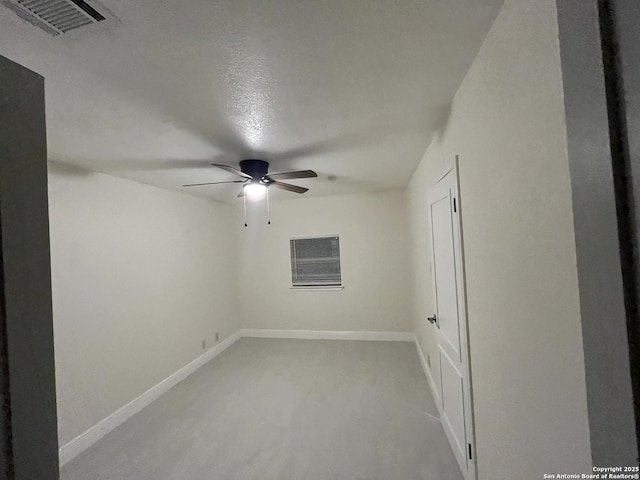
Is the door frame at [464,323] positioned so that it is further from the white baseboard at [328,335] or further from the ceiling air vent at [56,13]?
the white baseboard at [328,335]

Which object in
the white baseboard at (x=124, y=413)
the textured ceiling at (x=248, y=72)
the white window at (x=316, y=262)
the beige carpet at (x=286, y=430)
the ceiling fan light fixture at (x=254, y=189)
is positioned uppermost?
the textured ceiling at (x=248, y=72)

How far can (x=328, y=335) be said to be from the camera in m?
4.63

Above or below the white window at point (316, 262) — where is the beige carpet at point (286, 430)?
below

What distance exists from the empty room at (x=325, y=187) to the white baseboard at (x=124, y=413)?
0.06 feet

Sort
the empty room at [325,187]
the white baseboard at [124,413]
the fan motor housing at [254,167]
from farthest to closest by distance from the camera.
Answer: the fan motor housing at [254,167] → the white baseboard at [124,413] → the empty room at [325,187]

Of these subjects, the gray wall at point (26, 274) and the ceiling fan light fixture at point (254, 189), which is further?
the ceiling fan light fixture at point (254, 189)

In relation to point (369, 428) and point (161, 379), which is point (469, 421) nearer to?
point (369, 428)

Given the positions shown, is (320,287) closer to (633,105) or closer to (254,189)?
(254,189)

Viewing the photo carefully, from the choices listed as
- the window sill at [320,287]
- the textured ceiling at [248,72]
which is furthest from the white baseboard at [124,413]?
the textured ceiling at [248,72]

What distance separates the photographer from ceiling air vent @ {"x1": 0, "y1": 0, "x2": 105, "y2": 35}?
867 millimetres

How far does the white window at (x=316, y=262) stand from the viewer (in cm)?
474

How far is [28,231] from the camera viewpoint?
0.54m

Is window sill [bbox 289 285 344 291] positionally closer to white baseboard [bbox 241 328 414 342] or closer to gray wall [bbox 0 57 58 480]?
white baseboard [bbox 241 328 414 342]

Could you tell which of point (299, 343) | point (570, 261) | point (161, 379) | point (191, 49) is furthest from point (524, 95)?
point (299, 343)
